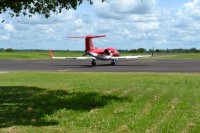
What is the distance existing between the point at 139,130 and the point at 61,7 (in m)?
8.53

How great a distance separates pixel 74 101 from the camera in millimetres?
15305

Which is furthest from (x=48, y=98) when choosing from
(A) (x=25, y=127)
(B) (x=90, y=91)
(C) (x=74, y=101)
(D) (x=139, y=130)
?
(D) (x=139, y=130)

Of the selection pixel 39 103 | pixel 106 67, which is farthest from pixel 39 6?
pixel 106 67

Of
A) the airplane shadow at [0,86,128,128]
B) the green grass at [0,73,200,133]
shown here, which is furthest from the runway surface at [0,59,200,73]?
the green grass at [0,73,200,133]

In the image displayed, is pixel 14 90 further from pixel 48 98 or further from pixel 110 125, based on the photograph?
pixel 110 125

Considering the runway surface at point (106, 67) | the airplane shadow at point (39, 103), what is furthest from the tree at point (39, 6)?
the runway surface at point (106, 67)

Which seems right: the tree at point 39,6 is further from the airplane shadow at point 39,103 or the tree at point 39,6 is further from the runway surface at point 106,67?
the runway surface at point 106,67

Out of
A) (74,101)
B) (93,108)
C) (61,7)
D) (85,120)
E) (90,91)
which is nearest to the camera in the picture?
(85,120)

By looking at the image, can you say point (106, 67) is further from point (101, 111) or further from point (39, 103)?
point (101, 111)

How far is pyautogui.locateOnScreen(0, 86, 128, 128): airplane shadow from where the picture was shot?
468 inches

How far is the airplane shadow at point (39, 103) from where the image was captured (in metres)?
11.9

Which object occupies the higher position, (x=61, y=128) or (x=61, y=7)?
(x=61, y=7)

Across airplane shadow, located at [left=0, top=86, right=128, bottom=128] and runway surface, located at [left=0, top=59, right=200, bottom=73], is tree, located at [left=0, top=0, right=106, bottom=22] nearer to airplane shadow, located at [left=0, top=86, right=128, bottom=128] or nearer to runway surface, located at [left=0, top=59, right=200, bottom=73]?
airplane shadow, located at [left=0, top=86, right=128, bottom=128]

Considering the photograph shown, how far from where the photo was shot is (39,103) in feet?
49.1
